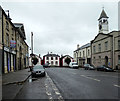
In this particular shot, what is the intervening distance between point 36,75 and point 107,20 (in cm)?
4028

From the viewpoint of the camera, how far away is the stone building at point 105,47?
31884mm

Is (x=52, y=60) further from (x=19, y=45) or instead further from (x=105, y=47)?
(x=19, y=45)

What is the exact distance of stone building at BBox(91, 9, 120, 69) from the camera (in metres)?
31.9

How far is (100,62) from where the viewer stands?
127 feet

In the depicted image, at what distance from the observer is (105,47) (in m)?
36.9

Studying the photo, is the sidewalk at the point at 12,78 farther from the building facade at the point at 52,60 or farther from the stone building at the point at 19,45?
the building facade at the point at 52,60

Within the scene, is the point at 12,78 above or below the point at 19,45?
below

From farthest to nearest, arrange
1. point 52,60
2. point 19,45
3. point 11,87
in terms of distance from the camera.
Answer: point 52,60 → point 19,45 → point 11,87

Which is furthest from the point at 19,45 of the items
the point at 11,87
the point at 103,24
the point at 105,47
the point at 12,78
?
the point at 103,24

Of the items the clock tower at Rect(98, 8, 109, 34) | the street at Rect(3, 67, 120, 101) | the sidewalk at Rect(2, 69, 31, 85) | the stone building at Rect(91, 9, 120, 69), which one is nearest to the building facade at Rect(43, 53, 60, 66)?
the stone building at Rect(91, 9, 120, 69)

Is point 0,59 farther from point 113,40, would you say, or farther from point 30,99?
point 113,40

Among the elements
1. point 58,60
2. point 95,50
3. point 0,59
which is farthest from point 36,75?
point 58,60

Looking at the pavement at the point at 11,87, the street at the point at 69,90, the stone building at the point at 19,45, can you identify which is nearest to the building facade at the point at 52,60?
the stone building at the point at 19,45

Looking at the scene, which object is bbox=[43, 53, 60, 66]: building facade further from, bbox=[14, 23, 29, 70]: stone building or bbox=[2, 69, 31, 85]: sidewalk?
bbox=[2, 69, 31, 85]: sidewalk
